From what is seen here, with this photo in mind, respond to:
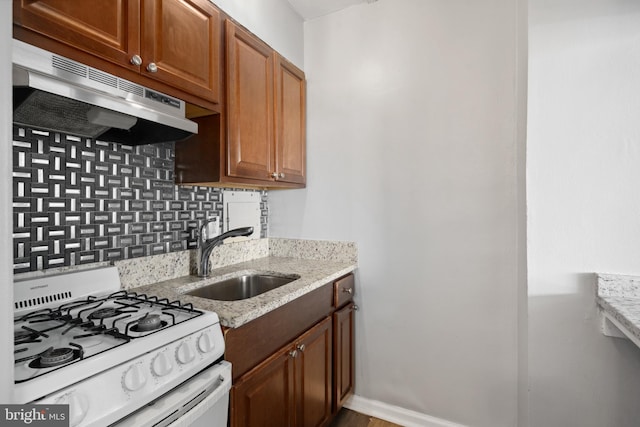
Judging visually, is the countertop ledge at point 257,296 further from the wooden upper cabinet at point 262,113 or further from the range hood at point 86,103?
the range hood at point 86,103

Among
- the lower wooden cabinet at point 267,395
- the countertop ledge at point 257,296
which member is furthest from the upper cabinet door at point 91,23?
the lower wooden cabinet at point 267,395

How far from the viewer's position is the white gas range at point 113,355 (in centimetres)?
69

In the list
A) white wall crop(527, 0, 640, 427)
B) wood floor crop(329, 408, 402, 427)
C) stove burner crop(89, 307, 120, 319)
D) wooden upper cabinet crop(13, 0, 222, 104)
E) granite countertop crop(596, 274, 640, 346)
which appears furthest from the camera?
wood floor crop(329, 408, 402, 427)

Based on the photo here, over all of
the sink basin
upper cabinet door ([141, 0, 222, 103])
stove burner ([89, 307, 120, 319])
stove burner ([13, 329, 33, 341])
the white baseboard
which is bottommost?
the white baseboard

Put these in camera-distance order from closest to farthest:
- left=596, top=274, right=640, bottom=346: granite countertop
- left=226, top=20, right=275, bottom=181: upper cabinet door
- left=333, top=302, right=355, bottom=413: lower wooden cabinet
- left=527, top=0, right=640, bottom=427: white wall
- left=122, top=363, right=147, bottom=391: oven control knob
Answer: left=122, top=363, right=147, bottom=391: oven control knob → left=596, top=274, right=640, bottom=346: granite countertop → left=527, top=0, right=640, bottom=427: white wall → left=226, top=20, right=275, bottom=181: upper cabinet door → left=333, top=302, right=355, bottom=413: lower wooden cabinet

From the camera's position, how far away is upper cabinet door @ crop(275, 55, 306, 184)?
6.18ft

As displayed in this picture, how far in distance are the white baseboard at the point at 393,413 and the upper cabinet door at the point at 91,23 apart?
2.15m

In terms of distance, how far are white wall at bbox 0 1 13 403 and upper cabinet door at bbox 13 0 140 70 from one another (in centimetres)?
39

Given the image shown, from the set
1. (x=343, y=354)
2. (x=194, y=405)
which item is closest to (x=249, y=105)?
(x=194, y=405)

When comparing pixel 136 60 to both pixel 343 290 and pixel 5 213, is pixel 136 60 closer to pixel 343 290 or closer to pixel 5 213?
pixel 5 213

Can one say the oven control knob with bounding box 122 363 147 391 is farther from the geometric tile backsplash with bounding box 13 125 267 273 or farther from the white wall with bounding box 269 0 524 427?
the white wall with bounding box 269 0 524 427

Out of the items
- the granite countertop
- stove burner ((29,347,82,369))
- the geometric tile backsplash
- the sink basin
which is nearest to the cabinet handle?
the geometric tile backsplash

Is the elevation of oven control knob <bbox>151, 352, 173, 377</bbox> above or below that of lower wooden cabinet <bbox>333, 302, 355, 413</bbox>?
above

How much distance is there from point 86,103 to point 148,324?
0.69 metres
